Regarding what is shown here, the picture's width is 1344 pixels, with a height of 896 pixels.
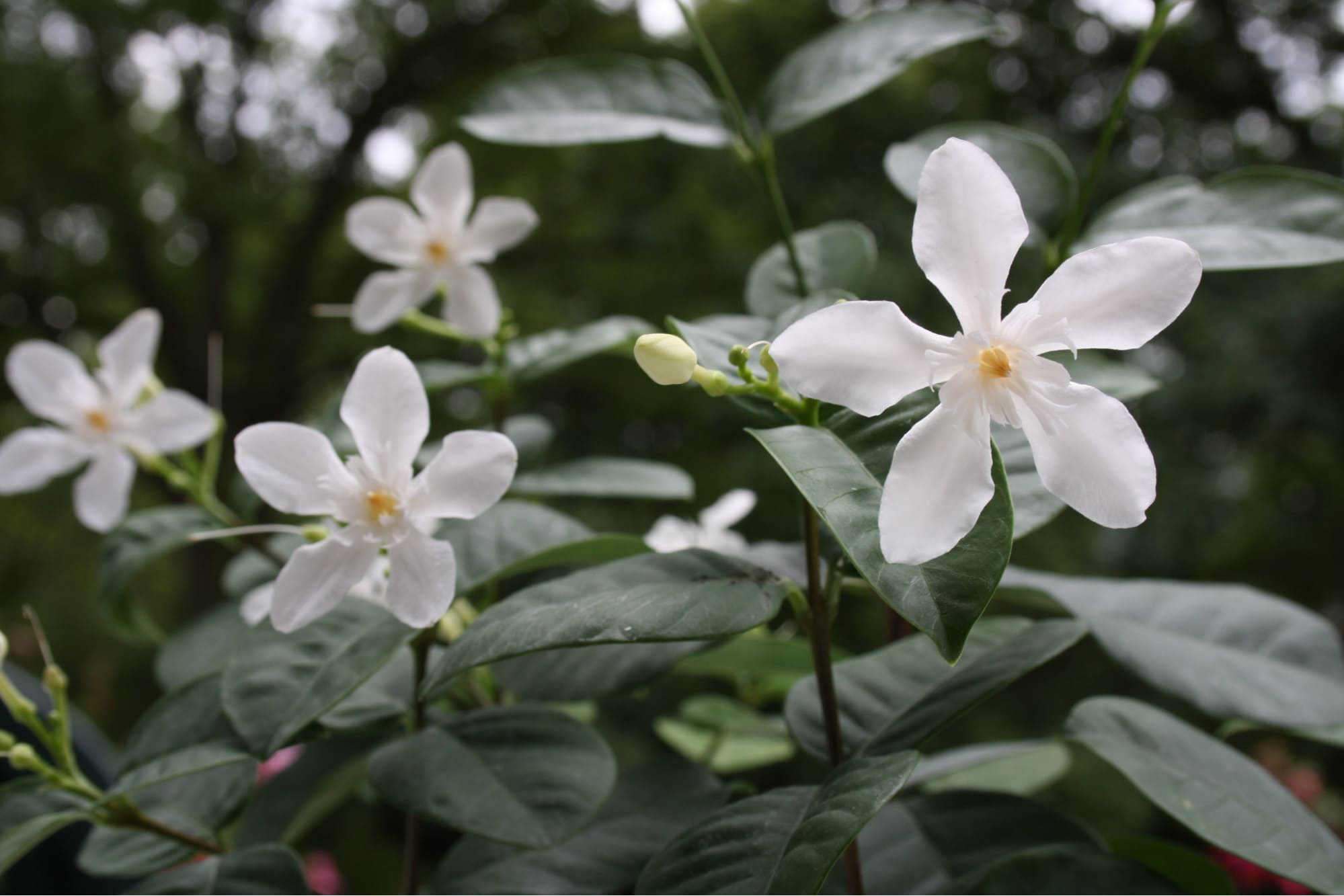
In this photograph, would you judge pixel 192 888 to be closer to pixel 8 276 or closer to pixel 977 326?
pixel 977 326

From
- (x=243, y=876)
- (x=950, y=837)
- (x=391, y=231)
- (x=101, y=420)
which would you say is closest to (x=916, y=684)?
(x=950, y=837)

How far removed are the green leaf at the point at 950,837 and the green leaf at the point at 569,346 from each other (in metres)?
0.25

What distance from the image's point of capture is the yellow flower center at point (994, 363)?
29 centimetres

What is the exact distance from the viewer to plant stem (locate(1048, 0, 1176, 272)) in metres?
0.40

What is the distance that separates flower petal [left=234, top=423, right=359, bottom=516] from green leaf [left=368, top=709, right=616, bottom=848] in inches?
3.9

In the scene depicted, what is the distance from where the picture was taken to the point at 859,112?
3.38 meters

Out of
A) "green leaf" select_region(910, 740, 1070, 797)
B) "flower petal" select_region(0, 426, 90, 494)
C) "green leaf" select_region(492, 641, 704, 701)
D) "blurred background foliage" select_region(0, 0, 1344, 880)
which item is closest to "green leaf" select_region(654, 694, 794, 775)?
"green leaf" select_region(910, 740, 1070, 797)

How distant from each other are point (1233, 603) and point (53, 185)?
400 cm

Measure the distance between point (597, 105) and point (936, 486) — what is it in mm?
303

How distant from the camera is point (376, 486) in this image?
1.20 ft

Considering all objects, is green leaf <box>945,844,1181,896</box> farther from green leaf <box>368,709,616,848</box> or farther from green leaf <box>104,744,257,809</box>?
green leaf <box>104,744,257,809</box>

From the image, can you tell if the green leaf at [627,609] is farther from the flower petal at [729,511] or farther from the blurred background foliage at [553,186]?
the blurred background foliage at [553,186]

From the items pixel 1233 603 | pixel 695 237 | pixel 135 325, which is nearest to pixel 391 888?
pixel 135 325

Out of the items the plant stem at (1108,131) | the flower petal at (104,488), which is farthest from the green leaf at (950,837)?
the flower petal at (104,488)
